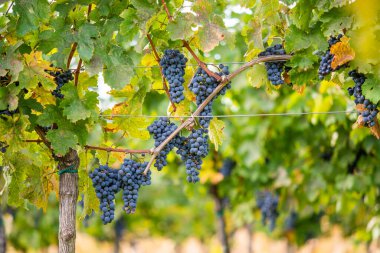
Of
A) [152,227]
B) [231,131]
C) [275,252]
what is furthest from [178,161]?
[275,252]

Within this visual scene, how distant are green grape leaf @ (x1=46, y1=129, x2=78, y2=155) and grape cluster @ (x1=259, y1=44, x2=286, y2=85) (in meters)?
1.08

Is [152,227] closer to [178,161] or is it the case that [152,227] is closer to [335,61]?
[178,161]

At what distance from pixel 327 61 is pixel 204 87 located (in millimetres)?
636

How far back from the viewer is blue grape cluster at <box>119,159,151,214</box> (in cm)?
325

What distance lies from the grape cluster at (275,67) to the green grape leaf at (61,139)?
1.08 meters

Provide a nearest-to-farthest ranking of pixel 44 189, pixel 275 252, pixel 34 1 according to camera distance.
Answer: pixel 34 1 < pixel 44 189 < pixel 275 252

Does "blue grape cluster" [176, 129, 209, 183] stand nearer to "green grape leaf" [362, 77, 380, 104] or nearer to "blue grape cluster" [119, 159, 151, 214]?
"blue grape cluster" [119, 159, 151, 214]

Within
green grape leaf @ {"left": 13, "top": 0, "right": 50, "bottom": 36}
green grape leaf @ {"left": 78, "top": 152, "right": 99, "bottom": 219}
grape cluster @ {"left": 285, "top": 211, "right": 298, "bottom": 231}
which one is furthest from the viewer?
grape cluster @ {"left": 285, "top": 211, "right": 298, "bottom": 231}

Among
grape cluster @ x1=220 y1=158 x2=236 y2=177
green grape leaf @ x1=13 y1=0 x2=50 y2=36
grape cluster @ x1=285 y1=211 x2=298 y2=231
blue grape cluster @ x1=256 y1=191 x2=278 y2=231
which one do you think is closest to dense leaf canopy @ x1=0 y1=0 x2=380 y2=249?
green grape leaf @ x1=13 y1=0 x2=50 y2=36

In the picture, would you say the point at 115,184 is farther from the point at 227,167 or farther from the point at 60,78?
the point at 227,167

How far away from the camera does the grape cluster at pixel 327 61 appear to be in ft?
10.3

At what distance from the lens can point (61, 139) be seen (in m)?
3.09

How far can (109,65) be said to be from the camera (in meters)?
3.07

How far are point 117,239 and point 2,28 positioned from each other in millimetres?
9813
